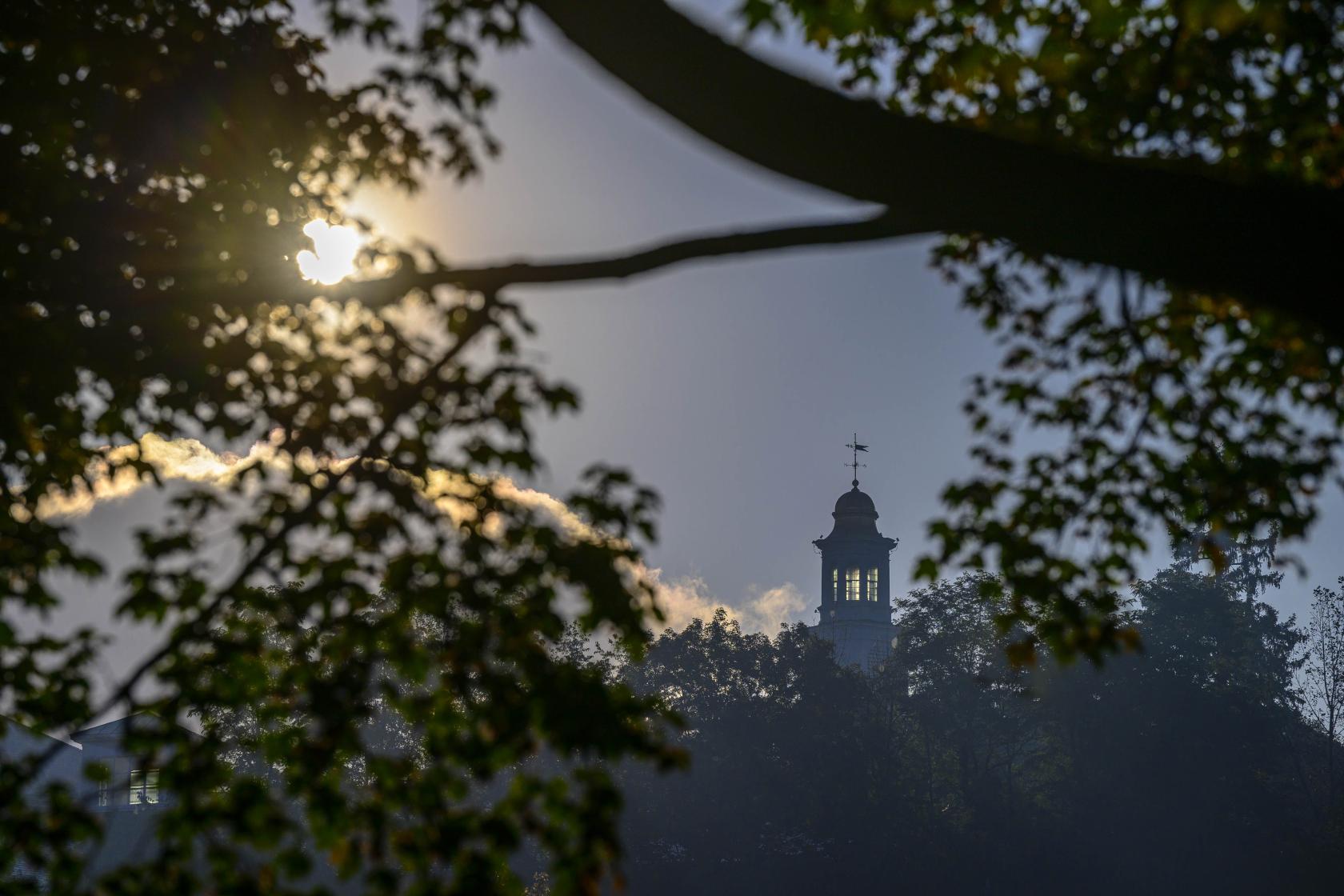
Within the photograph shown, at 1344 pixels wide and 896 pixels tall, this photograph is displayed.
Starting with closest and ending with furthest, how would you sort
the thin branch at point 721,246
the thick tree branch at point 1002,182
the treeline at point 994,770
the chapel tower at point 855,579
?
the thick tree branch at point 1002,182, the thin branch at point 721,246, the treeline at point 994,770, the chapel tower at point 855,579

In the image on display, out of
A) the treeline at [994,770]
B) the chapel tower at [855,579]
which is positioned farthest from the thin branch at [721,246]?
the chapel tower at [855,579]

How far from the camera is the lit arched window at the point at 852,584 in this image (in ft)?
316

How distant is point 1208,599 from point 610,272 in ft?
200

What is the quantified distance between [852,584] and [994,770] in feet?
124

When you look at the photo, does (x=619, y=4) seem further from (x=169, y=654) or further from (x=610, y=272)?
(x=169, y=654)

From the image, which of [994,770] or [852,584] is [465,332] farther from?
[852,584]

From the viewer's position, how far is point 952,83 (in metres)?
9.54

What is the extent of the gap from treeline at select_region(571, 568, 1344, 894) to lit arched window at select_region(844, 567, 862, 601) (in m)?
33.6

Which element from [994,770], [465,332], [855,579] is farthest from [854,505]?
[465,332]

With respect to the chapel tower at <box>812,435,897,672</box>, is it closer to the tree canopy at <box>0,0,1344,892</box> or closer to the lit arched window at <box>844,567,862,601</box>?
the lit arched window at <box>844,567,862,601</box>

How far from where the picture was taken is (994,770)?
5900 centimetres

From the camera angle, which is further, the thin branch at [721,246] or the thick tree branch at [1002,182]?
the thin branch at [721,246]

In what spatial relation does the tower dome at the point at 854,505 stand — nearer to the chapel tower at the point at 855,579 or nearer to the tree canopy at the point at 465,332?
the chapel tower at the point at 855,579

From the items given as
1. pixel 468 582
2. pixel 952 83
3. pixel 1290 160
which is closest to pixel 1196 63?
pixel 1290 160
